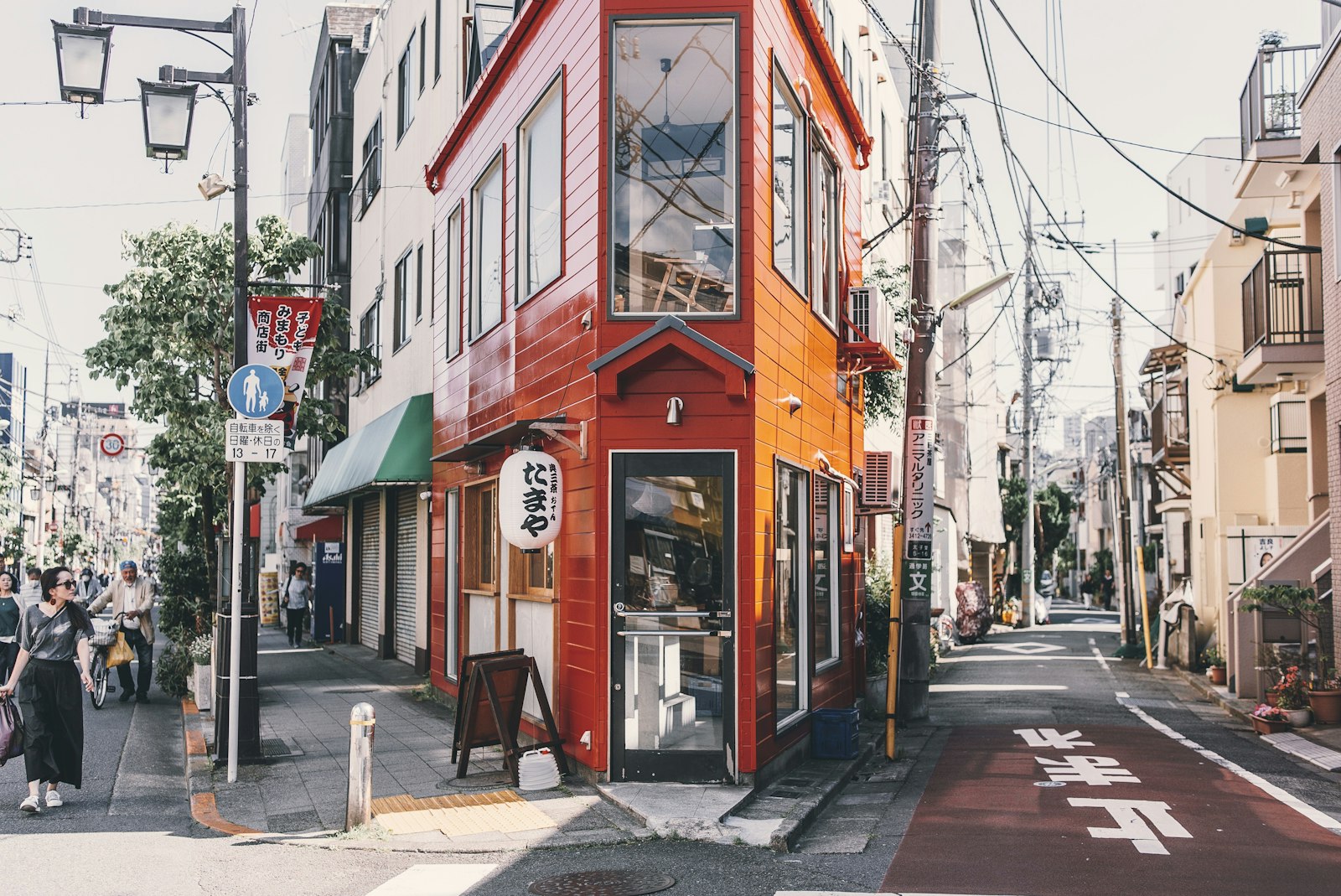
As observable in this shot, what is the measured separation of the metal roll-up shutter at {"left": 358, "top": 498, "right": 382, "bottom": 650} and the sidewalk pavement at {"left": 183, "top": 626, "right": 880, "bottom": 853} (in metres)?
11.6

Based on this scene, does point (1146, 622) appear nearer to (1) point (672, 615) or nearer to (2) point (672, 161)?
(1) point (672, 615)

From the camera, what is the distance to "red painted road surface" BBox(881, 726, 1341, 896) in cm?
707

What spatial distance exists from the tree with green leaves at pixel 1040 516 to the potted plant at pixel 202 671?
1356 inches

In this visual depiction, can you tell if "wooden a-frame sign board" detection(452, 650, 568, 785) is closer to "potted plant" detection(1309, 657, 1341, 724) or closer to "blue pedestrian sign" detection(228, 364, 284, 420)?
"blue pedestrian sign" detection(228, 364, 284, 420)

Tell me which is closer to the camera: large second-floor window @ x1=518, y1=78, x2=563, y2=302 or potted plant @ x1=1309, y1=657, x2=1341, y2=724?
large second-floor window @ x1=518, y1=78, x2=563, y2=302

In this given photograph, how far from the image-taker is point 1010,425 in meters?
55.0

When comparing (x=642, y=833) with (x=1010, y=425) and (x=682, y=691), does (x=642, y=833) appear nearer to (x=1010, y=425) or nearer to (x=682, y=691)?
(x=682, y=691)

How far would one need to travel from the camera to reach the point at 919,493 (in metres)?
13.1

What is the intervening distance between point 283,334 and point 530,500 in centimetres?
404

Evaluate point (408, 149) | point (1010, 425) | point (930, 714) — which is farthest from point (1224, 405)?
point (1010, 425)

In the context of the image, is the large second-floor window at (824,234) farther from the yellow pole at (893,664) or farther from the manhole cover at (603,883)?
the manhole cover at (603,883)

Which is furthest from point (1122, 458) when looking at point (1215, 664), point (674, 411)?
point (674, 411)

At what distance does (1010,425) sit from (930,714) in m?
41.5

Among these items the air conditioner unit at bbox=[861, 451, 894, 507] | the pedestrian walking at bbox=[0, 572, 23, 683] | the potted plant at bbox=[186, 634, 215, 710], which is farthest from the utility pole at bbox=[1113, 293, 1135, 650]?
the pedestrian walking at bbox=[0, 572, 23, 683]
